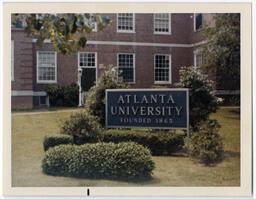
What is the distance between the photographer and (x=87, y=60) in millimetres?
7383

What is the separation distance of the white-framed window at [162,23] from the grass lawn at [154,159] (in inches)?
85.1

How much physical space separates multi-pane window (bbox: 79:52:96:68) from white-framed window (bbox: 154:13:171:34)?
5.11ft

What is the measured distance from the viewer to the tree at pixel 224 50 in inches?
279

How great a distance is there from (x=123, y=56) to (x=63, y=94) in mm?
1611

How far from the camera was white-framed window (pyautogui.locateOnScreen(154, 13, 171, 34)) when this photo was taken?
720 centimetres

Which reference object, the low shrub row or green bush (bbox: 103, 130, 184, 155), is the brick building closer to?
the low shrub row

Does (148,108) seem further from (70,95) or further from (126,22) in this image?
(126,22)

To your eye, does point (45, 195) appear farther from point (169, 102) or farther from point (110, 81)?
point (169, 102)

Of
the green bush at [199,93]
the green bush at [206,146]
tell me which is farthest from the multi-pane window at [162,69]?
the green bush at [206,146]

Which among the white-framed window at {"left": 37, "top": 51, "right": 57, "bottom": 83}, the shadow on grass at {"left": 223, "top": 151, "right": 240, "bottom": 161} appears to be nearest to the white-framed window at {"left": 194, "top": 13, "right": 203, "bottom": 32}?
the shadow on grass at {"left": 223, "top": 151, "right": 240, "bottom": 161}

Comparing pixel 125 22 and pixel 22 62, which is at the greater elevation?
pixel 125 22

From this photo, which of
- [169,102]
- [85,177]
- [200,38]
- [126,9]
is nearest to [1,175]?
[85,177]

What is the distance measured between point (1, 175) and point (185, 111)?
169 inches

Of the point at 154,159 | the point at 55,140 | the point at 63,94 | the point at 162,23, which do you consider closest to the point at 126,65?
the point at 162,23
